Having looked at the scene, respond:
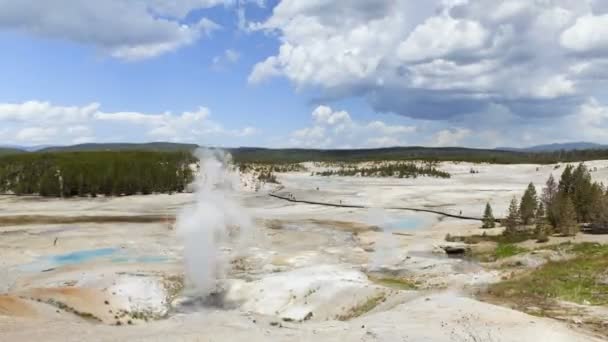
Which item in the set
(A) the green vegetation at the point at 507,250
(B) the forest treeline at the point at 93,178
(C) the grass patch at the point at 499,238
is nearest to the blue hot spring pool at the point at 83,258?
(A) the green vegetation at the point at 507,250

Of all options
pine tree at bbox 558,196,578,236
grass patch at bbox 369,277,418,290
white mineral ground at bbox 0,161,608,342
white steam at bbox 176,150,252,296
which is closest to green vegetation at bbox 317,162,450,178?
white mineral ground at bbox 0,161,608,342

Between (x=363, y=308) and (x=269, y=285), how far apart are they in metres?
6.39

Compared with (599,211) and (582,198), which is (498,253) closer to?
(599,211)

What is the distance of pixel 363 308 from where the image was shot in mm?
24328

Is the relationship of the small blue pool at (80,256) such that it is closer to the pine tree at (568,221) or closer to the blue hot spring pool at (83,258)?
the blue hot spring pool at (83,258)

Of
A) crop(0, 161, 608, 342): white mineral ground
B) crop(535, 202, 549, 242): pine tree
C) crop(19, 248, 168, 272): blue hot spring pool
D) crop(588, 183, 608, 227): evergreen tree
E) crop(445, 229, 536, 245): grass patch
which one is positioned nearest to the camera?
crop(0, 161, 608, 342): white mineral ground

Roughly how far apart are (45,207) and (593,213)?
70204 millimetres

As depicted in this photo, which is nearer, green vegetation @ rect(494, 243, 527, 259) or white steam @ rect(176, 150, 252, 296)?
white steam @ rect(176, 150, 252, 296)

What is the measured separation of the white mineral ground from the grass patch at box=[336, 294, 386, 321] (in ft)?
0.33

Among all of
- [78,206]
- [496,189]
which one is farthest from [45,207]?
[496,189]

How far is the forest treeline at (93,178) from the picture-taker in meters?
96.1

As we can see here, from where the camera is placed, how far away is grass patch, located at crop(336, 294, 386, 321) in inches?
935

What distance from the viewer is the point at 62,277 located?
3291 centimetres

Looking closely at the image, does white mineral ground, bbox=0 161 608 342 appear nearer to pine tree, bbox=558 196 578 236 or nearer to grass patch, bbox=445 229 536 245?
pine tree, bbox=558 196 578 236
